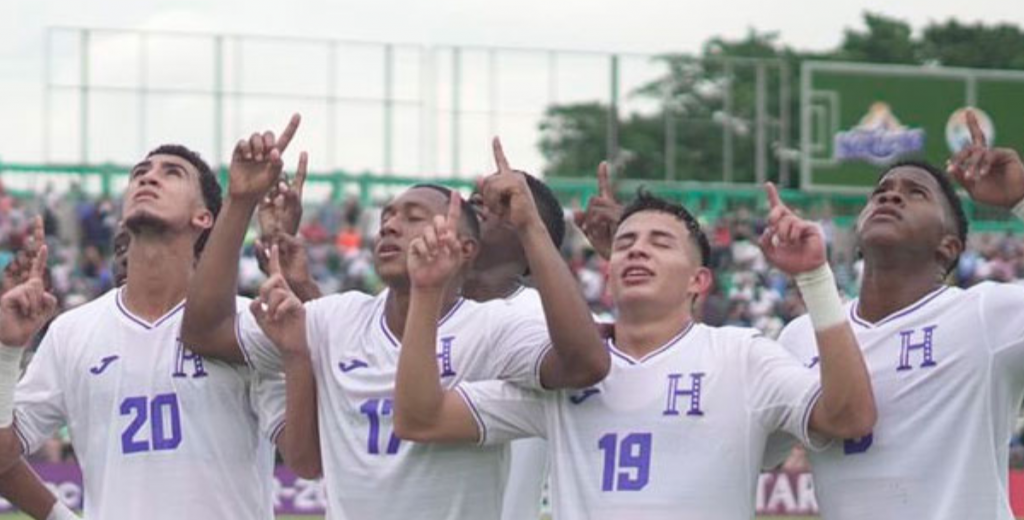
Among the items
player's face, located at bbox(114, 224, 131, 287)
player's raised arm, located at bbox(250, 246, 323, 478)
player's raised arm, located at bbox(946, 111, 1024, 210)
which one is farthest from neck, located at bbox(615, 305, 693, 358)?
player's face, located at bbox(114, 224, 131, 287)

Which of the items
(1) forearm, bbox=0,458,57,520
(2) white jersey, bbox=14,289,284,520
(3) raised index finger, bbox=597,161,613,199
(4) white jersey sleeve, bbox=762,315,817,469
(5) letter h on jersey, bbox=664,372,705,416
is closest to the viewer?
(5) letter h on jersey, bbox=664,372,705,416

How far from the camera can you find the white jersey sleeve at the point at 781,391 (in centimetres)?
728

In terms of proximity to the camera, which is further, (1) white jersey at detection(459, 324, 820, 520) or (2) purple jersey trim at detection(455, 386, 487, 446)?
(2) purple jersey trim at detection(455, 386, 487, 446)

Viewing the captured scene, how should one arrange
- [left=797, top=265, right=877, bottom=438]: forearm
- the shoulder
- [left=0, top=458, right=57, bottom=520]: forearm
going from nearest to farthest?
[left=797, top=265, right=877, bottom=438]: forearm
the shoulder
[left=0, top=458, right=57, bottom=520]: forearm

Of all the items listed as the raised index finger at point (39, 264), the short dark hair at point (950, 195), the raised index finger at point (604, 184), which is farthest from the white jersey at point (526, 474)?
the raised index finger at point (39, 264)

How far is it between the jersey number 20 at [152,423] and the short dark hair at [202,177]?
663mm

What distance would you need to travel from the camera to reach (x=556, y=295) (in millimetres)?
7238

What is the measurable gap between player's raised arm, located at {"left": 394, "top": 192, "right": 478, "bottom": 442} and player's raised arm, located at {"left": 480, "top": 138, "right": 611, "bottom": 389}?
0.20 metres

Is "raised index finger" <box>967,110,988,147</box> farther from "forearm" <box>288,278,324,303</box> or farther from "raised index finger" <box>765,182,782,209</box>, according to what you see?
"forearm" <box>288,278,324,303</box>

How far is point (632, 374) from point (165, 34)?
95.9ft

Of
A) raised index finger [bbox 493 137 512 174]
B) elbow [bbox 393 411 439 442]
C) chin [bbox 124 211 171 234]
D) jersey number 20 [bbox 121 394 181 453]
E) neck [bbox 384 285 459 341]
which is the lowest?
jersey number 20 [bbox 121 394 181 453]

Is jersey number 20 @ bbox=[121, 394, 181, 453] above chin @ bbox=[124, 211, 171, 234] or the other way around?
Answer: the other way around

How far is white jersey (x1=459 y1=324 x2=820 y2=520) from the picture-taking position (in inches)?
289

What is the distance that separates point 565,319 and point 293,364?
47.2 inches
